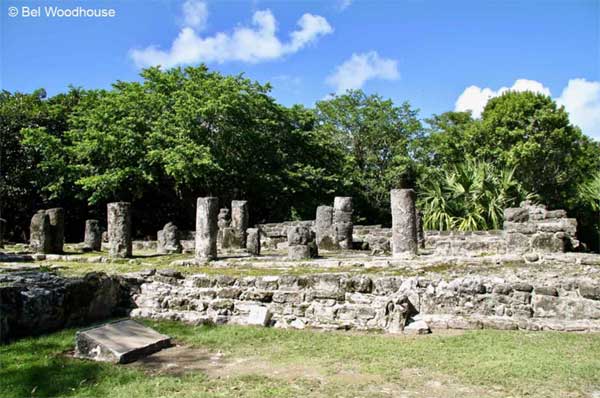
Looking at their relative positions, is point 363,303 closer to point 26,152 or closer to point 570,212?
point 570,212

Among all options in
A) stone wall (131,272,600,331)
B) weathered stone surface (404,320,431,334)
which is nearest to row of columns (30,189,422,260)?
stone wall (131,272,600,331)

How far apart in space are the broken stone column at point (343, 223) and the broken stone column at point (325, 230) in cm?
21

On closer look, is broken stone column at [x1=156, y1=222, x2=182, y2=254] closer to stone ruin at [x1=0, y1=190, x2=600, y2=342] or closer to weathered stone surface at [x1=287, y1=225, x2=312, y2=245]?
weathered stone surface at [x1=287, y1=225, x2=312, y2=245]

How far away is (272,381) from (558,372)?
3179 millimetres

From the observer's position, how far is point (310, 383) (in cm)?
552

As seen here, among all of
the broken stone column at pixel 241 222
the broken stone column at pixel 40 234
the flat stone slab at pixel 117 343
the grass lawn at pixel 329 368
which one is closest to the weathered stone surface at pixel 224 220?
the broken stone column at pixel 241 222

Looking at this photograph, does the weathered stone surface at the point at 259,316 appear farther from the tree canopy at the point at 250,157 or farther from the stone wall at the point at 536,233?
the tree canopy at the point at 250,157

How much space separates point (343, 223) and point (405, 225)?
18.3ft

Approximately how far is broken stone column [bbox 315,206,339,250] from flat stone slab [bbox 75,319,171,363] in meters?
11.5

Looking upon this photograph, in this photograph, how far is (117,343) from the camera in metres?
6.66

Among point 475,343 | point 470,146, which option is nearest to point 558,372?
point 475,343

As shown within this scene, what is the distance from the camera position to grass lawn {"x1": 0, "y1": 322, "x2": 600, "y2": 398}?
5293 mm

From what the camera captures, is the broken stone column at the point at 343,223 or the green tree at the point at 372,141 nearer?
the broken stone column at the point at 343,223

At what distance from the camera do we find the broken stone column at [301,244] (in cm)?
1452
